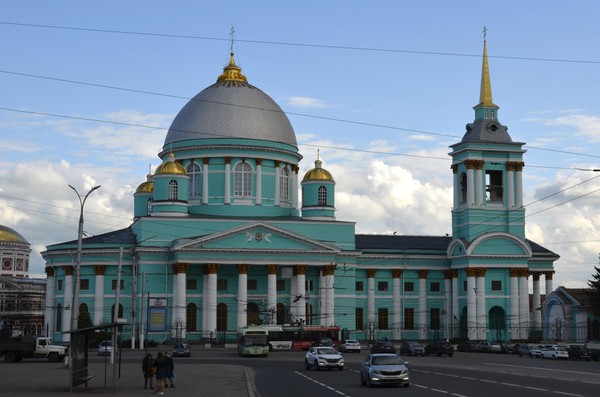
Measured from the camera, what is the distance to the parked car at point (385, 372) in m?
38.3

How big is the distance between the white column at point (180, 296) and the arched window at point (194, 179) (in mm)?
11182

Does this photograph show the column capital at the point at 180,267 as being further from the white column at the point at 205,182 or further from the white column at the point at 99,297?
the white column at the point at 205,182

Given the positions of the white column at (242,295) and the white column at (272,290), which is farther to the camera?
the white column at (272,290)

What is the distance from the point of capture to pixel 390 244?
110 metres

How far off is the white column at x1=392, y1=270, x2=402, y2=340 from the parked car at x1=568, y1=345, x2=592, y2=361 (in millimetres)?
32969

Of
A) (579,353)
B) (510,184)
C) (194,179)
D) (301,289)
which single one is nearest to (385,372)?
(579,353)

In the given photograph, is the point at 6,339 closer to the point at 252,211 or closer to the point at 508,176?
the point at 252,211

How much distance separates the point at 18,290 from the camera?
160750 millimetres

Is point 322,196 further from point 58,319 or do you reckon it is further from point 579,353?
point 579,353

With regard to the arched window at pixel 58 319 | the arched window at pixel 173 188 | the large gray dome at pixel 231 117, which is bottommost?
the arched window at pixel 58 319

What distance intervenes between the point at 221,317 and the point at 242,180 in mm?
14372

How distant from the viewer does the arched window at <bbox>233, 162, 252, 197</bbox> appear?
101312 millimetres

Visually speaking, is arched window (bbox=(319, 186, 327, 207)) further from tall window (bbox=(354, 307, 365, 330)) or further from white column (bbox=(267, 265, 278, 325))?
tall window (bbox=(354, 307, 365, 330))

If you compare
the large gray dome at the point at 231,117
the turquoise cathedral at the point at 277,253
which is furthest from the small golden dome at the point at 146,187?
the large gray dome at the point at 231,117
